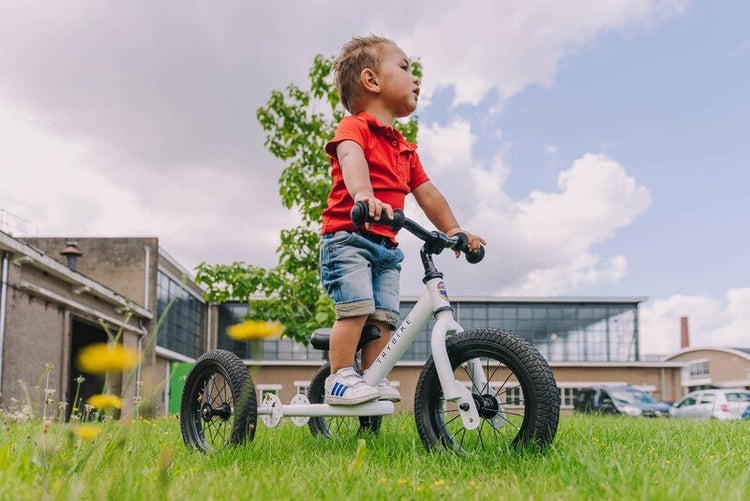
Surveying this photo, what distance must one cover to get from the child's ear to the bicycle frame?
95 cm

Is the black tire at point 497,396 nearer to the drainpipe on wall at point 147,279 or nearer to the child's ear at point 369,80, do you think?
the child's ear at point 369,80

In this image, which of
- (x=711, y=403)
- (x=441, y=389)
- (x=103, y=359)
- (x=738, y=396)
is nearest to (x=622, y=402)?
(x=711, y=403)

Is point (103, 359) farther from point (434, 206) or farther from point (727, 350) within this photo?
point (727, 350)

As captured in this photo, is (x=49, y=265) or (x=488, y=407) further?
(x=49, y=265)

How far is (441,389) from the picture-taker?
2.76 m

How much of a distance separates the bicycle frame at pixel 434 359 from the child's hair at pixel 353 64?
1.02m

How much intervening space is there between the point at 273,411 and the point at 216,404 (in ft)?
1.12

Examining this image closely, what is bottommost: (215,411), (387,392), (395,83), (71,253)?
(215,411)

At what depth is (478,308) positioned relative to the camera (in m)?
34.3

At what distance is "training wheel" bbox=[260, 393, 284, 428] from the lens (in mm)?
3197

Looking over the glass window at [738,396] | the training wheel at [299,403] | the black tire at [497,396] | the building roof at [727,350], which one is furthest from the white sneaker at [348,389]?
the building roof at [727,350]

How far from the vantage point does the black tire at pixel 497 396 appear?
2.42m

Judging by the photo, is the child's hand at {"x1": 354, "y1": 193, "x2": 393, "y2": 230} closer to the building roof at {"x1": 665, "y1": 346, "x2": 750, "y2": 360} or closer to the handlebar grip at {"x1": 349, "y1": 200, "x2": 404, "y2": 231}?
the handlebar grip at {"x1": 349, "y1": 200, "x2": 404, "y2": 231}

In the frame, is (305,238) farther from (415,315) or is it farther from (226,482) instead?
(226,482)
